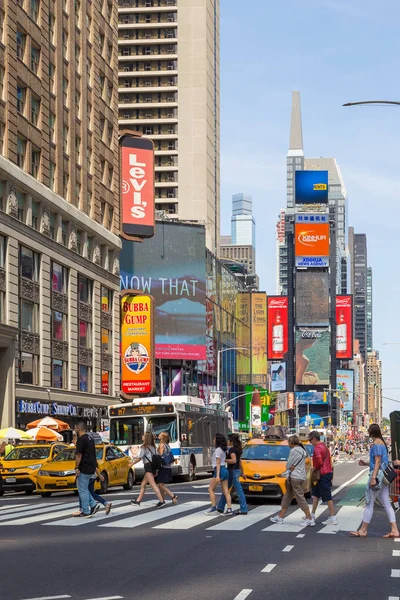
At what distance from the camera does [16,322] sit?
5388cm

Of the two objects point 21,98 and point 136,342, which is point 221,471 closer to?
point 21,98

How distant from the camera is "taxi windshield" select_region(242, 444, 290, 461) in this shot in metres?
28.1

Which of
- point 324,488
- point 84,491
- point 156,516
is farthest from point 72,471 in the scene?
point 324,488

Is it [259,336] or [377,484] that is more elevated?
[259,336]

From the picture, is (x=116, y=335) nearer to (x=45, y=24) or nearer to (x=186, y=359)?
(x=45, y=24)

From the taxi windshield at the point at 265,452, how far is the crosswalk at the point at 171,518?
182cm

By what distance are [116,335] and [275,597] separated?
2511 inches

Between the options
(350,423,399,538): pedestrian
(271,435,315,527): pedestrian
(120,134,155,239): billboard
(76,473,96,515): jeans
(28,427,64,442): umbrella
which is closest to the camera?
(350,423,399,538): pedestrian

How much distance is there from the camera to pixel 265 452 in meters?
28.3

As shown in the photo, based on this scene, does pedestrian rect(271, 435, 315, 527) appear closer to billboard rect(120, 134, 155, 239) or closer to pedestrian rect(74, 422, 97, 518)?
pedestrian rect(74, 422, 97, 518)

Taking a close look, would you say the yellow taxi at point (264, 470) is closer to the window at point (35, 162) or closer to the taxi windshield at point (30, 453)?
the taxi windshield at point (30, 453)

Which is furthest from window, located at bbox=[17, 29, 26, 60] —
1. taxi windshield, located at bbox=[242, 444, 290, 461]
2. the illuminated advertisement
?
the illuminated advertisement

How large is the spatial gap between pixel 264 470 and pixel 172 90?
117m

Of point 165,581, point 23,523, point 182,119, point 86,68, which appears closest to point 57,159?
point 86,68
